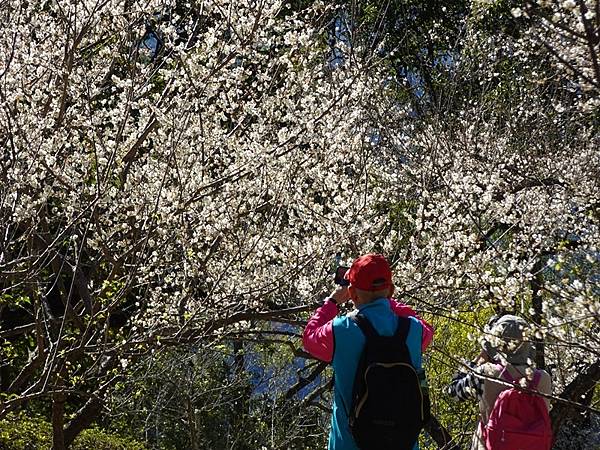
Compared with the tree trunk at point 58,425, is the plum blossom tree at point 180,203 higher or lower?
higher

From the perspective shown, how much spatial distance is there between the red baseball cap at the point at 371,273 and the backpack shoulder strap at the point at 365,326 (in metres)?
0.11

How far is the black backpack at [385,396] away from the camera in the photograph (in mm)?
3051

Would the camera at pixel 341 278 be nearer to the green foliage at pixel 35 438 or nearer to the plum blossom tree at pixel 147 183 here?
the plum blossom tree at pixel 147 183

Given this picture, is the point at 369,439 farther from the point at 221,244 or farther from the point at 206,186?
the point at 221,244

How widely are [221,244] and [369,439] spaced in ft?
8.71

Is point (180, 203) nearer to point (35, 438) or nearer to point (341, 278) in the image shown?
point (341, 278)

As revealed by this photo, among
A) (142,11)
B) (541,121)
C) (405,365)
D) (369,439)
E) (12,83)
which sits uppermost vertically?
(541,121)

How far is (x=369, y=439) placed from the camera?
3.04 metres

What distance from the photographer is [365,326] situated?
10.3ft

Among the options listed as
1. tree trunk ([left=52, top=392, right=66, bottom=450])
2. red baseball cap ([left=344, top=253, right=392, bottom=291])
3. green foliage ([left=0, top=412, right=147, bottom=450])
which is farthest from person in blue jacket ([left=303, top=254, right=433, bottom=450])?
green foliage ([left=0, top=412, right=147, bottom=450])

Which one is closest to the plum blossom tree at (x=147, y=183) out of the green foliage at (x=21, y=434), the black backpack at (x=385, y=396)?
the green foliage at (x=21, y=434)

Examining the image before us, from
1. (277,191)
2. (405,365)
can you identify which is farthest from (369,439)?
(277,191)

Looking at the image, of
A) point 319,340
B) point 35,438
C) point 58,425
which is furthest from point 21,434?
point 319,340

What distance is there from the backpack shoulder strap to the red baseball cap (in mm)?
111
